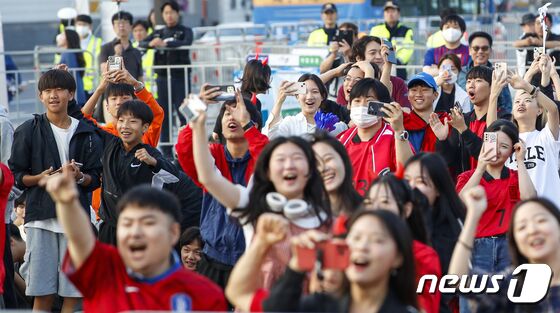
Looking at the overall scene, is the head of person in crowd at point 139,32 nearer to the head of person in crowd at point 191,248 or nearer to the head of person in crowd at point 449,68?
the head of person in crowd at point 449,68

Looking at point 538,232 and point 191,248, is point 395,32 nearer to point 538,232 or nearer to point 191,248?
point 191,248

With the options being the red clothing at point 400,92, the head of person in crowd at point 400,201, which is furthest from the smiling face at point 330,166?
the red clothing at point 400,92

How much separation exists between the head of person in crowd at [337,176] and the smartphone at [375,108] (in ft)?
5.79

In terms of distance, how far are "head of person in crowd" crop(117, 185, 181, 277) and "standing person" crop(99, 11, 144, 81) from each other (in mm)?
9205

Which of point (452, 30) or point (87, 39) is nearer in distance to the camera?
point (452, 30)

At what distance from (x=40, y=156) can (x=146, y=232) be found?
148 inches

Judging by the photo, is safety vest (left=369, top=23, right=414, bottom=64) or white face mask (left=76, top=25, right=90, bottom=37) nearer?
safety vest (left=369, top=23, right=414, bottom=64)

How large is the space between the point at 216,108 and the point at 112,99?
237 inches

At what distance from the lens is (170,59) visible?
15719 millimetres

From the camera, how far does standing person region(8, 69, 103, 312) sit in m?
8.63

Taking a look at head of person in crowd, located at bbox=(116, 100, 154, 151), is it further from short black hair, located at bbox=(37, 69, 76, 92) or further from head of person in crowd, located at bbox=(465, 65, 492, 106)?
head of person in crowd, located at bbox=(465, 65, 492, 106)

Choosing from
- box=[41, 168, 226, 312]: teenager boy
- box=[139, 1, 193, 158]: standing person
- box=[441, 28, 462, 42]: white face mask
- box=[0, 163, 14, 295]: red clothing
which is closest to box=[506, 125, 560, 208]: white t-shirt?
box=[0, 163, 14, 295]: red clothing

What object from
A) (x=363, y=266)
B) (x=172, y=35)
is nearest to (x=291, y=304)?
(x=363, y=266)

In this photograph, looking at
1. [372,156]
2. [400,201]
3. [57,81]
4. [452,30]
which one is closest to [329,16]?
[452,30]
